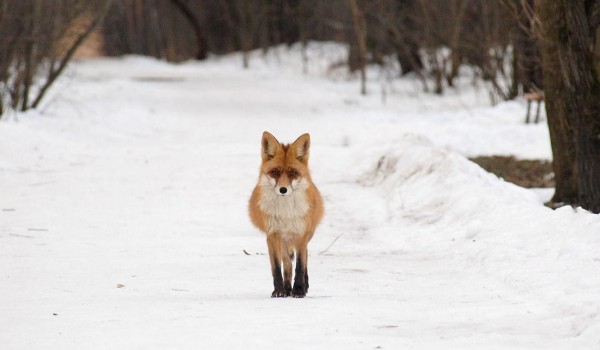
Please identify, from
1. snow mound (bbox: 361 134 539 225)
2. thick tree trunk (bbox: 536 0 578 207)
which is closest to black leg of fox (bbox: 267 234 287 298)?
snow mound (bbox: 361 134 539 225)

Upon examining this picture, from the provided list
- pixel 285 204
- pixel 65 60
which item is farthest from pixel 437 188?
pixel 65 60

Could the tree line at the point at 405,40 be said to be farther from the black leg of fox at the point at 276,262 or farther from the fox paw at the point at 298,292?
the black leg of fox at the point at 276,262

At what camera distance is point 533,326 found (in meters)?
5.96

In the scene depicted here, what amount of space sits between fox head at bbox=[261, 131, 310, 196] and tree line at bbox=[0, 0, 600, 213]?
5756mm

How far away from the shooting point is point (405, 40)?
3472 centimetres

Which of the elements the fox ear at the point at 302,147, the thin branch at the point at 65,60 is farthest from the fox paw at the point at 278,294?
the thin branch at the point at 65,60

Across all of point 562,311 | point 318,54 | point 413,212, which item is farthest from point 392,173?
point 318,54

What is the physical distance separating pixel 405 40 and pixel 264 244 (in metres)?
25.0

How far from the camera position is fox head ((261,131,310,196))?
6.89 m

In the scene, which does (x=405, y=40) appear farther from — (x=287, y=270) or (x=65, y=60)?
(x=287, y=270)

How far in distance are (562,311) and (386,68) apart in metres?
31.9

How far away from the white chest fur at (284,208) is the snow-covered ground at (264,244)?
63 cm

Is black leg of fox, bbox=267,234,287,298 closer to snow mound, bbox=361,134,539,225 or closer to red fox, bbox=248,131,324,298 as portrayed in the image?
red fox, bbox=248,131,324,298

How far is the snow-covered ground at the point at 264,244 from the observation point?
5934 mm
